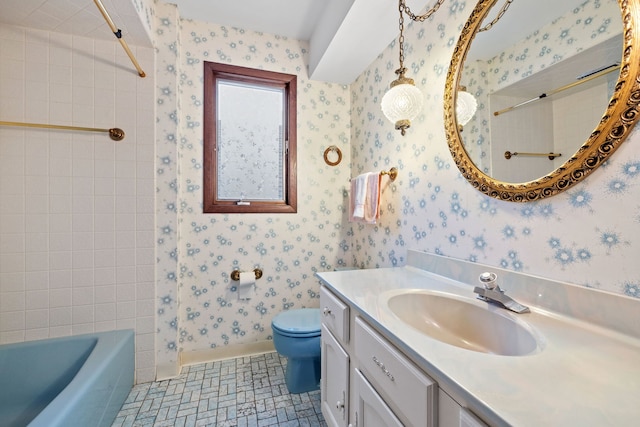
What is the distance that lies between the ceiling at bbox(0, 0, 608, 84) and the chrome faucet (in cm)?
85

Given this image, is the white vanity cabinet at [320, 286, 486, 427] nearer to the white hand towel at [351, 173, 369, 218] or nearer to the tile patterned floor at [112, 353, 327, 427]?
the tile patterned floor at [112, 353, 327, 427]

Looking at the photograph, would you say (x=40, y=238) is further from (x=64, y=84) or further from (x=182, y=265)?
(x=64, y=84)

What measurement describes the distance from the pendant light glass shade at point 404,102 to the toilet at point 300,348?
1276mm

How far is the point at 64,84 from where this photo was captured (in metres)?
1.57

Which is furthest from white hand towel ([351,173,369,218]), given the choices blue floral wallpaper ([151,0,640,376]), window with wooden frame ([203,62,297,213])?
window with wooden frame ([203,62,297,213])

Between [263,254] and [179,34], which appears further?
[263,254]

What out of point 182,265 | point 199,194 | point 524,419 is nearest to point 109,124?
point 199,194

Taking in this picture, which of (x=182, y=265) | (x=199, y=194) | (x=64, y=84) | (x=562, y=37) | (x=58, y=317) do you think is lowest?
(x=58, y=317)

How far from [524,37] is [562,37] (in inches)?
4.8

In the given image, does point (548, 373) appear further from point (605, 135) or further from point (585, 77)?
point (585, 77)

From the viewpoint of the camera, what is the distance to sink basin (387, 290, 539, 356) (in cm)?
79

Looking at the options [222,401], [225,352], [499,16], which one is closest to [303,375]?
[222,401]

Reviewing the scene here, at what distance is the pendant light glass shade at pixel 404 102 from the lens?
4.26 feet

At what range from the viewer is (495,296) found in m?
0.87
